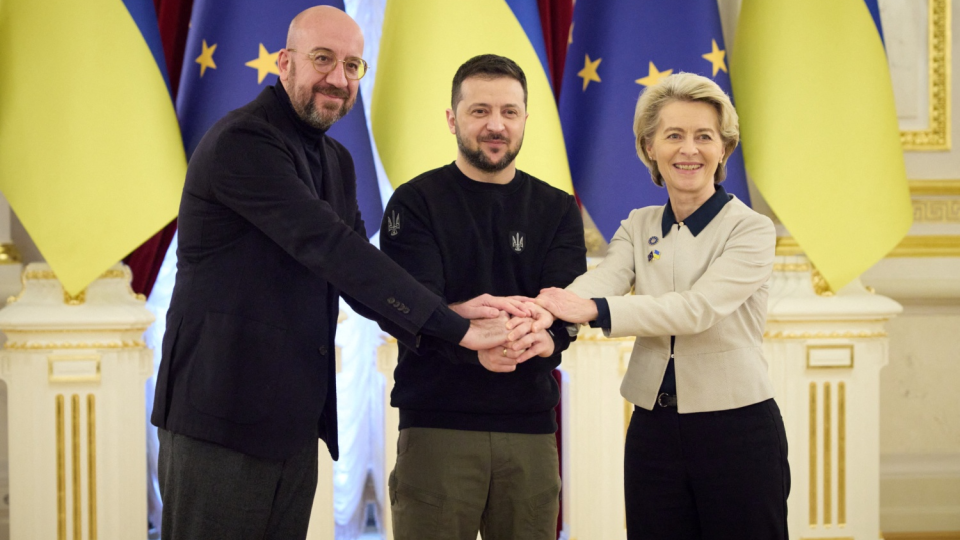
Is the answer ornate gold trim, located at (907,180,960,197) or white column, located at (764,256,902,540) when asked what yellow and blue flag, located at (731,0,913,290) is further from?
ornate gold trim, located at (907,180,960,197)

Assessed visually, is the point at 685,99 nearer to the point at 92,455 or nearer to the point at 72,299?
the point at 72,299

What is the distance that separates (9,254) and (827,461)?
10.1 ft

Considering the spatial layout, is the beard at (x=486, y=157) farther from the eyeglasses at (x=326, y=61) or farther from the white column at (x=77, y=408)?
the white column at (x=77, y=408)

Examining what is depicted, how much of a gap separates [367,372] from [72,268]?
1115 mm

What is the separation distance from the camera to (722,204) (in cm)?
176

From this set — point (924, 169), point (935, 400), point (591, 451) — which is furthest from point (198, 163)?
point (935, 400)

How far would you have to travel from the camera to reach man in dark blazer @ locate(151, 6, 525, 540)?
1.64 meters

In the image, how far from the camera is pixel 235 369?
1.64 metres

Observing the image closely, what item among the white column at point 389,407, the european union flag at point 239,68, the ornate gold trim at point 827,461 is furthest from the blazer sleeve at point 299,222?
the ornate gold trim at point 827,461

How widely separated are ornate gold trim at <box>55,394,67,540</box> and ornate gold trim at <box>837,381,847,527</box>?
2.77 m

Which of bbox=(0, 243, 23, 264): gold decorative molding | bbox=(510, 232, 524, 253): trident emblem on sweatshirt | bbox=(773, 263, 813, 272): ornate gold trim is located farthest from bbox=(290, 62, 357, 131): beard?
bbox=(773, 263, 813, 272): ornate gold trim

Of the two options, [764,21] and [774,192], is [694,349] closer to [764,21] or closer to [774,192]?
[774,192]

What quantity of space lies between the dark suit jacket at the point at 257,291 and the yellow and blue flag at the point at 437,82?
38.2 inches

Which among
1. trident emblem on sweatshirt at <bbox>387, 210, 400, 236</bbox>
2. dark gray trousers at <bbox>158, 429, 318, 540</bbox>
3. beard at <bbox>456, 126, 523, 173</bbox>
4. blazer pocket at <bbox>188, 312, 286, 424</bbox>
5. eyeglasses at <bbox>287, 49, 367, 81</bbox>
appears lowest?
dark gray trousers at <bbox>158, 429, 318, 540</bbox>
